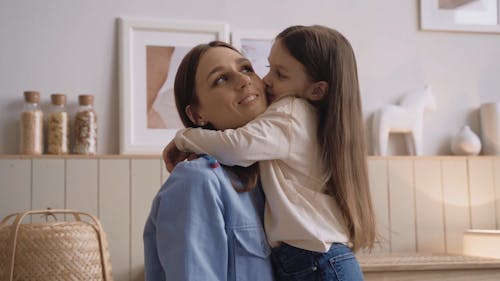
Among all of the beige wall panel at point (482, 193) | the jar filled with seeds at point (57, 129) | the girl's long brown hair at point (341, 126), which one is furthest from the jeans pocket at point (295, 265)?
the beige wall panel at point (482, 193)

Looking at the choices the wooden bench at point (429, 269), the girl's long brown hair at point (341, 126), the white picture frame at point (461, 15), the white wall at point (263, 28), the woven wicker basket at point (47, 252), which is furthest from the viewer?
the white picture frame at point (461, 15)

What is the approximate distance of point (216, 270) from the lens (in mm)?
1041

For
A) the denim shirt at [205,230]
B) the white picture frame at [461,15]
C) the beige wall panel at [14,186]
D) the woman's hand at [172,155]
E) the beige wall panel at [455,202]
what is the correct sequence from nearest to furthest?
1. the denim shirt at [205,230]
2. the woman's hand at [172,155]
3. the beige wall panel at [14,186]
4. the beige wall panel at [455,202]
5. the white picture frame at [461,15]

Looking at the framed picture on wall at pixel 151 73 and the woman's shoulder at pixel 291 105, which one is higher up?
the framed picture on wall at pixel 151 73

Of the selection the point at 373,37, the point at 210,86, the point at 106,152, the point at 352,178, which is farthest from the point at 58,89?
the point at 352,178

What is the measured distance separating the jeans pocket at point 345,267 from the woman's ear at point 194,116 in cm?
37

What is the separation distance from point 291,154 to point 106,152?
72.2 inches

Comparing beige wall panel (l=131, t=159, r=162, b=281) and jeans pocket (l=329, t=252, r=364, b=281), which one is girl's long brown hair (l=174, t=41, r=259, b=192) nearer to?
jeans pocket (l=329, t=252, r=364, b=281)

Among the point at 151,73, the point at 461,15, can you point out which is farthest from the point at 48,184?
the point at 461,15

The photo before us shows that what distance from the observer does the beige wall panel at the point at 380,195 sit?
3.04 metres

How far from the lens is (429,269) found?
2420 millimetres

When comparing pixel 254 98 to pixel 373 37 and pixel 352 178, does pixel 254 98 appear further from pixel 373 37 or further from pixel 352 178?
pixel 373 37

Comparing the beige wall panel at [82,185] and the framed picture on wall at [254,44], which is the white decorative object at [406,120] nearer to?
the framed picture on wall at [254,44]

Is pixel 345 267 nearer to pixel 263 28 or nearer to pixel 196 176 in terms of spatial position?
pixel 196 176
